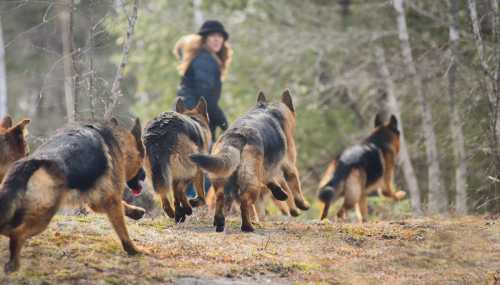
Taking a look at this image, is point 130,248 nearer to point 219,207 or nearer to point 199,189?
point 219,207

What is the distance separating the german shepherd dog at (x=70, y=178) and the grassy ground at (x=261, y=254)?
38 centimetres

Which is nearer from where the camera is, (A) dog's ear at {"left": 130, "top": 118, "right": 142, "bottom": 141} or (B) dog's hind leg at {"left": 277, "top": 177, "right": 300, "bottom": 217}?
(A) dog's ear at {"left": 130, "top": 118, "right": 142, "bottom": 141}

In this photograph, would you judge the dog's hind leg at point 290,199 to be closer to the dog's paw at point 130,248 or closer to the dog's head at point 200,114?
the dog's head at point 200,114

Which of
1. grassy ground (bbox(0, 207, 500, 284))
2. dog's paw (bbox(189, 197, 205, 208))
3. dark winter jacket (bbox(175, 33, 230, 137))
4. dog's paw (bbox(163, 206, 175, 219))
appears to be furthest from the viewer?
dark winter jacket (bbox(175, 33, 230, 137))

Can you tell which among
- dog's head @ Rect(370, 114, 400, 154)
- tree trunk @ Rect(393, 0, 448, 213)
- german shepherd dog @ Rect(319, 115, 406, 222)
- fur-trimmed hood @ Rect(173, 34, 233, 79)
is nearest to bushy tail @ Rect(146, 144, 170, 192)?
fur-trimmed hood @ Rect(173, 34, 233, 79)

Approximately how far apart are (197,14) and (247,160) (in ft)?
55.7

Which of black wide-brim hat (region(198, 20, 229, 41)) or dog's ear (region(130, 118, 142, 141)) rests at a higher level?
black wide-brim hat (region(198, 20, 229, 41))

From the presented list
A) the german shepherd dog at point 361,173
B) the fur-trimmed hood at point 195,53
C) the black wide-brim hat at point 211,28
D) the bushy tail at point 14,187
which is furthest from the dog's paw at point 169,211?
the black wide-brim hat at point 211,28

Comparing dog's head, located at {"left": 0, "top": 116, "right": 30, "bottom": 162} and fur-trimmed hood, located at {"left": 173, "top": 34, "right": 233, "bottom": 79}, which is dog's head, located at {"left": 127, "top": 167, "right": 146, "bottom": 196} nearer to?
dog's head, located at {"left": 0, "top": 116, "right": 30, "bottom": 162}

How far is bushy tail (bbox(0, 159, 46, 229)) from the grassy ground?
540mm

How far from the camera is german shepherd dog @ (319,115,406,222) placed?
509 inches

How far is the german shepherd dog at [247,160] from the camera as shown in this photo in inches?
337

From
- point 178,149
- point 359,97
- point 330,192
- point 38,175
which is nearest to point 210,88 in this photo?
point 330,192

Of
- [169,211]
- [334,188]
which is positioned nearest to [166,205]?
[169,211]
